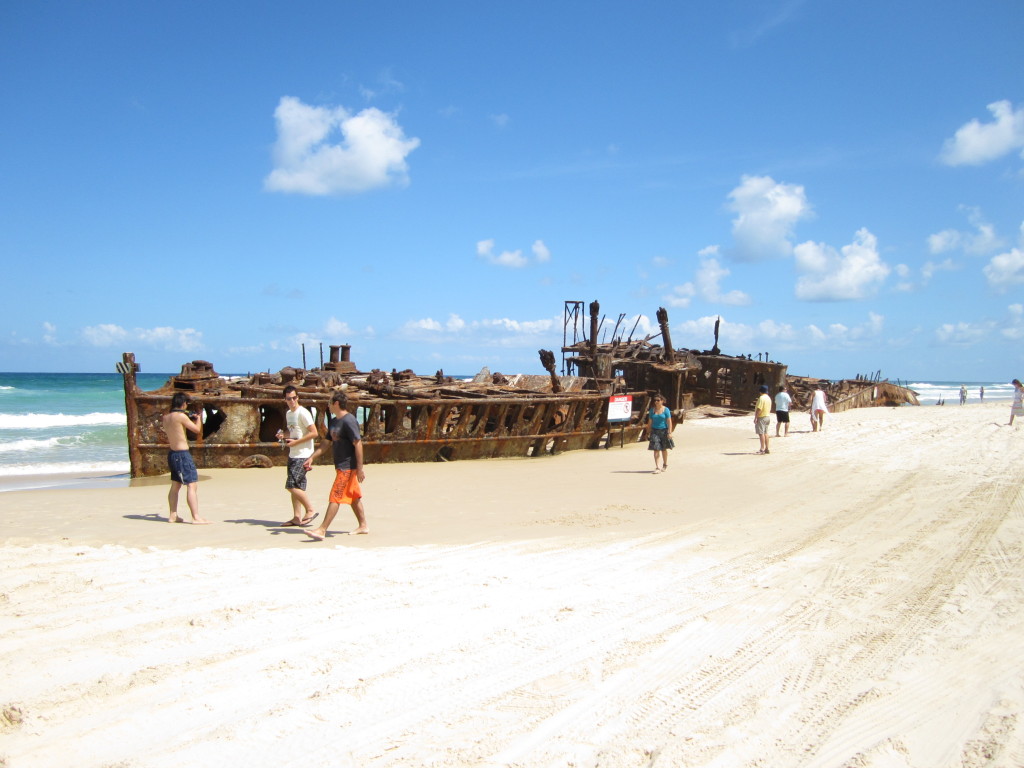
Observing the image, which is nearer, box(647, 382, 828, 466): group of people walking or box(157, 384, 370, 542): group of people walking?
box(157, 384, 370, 542): group of people walking

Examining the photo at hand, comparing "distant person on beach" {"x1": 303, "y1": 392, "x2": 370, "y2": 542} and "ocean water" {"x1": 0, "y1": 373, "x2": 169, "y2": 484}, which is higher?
"distant person on beach" {"x1": 303, "y1": 392, "x2": 370, "y2": 542}

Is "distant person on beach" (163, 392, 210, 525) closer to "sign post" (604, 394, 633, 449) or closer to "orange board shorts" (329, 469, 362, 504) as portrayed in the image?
"orange board shorts" (329, 469, 362, 504)

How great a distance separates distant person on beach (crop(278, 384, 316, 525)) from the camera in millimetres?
7031

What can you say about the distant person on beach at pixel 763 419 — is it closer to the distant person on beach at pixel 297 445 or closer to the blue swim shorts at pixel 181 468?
the distant person on beach at pixel 297 445

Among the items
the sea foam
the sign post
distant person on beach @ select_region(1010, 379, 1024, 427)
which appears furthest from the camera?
the sea foam

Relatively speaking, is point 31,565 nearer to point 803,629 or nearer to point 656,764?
point 656,764

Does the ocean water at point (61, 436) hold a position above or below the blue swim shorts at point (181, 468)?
below

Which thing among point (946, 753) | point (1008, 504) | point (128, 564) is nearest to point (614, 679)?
point (946, 753)

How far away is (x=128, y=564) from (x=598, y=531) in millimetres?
4425

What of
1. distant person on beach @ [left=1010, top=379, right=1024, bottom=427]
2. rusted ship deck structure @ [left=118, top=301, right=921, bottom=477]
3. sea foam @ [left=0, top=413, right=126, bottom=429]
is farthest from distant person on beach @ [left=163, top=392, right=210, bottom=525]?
sea foam @ [left=0, top=413, right=126, bottom=429]

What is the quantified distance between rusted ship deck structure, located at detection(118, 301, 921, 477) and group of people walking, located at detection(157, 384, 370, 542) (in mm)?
3714

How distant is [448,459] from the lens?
1360cm

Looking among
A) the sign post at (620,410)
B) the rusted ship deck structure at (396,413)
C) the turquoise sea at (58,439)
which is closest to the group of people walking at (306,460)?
the rusted ship deck structure at (396,413)

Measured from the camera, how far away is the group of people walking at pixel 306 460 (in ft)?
21.8
